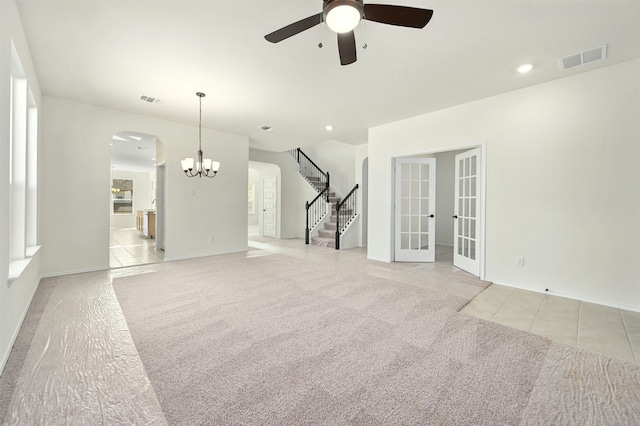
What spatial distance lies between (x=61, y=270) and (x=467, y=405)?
18.8 ft

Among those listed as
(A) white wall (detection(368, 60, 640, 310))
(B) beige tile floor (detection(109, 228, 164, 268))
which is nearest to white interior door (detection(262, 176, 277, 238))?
(B) beige tile floor (detection(109, 228, 164, 268))

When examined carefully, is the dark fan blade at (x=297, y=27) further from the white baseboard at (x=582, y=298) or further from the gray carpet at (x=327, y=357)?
the white baseboard at (x=582, y=298)

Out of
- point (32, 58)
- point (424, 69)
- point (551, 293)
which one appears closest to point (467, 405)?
point (551, 293)

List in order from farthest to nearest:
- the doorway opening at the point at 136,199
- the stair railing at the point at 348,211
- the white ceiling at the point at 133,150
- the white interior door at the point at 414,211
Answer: the stair railing at the point at 348,211 < the white ceiling at the point at 133,150 < the doorway opening at the point at 136,199 < the white interior door at the point at 414,211

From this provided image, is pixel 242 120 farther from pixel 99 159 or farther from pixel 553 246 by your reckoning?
pixel 553 246

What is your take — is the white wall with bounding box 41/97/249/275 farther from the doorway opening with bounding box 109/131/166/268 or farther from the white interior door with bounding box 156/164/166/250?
the white interior door with bounding box 156/164/166/250

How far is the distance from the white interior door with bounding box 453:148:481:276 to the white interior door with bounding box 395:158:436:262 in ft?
1.76

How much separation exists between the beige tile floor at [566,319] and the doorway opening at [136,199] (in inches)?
229

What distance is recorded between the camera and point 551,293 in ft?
11.7

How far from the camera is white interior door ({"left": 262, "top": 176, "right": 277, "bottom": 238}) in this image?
9.35m

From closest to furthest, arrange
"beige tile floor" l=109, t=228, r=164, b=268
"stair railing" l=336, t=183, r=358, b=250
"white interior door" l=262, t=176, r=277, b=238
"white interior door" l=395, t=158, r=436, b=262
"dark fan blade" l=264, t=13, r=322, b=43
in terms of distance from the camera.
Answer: "dark fan blade" l=264, t=13, r=322, b=43 < "beige tile floor" l=109, t=228, r=164, b=268 < "white interior door" l=395, t=158, r=436, b=262 < "stair railing" l=336, t=183, r=358, b=250 < "white interior door" l=262, t=176, r=277, b=238

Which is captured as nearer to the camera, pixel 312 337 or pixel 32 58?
pixel 312 337

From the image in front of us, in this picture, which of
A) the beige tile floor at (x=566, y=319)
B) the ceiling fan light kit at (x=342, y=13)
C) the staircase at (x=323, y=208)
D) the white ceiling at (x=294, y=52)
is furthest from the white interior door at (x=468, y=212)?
the ceiling fan light kit at (x=342, y=13)

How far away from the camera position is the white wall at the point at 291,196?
8.95 metres
